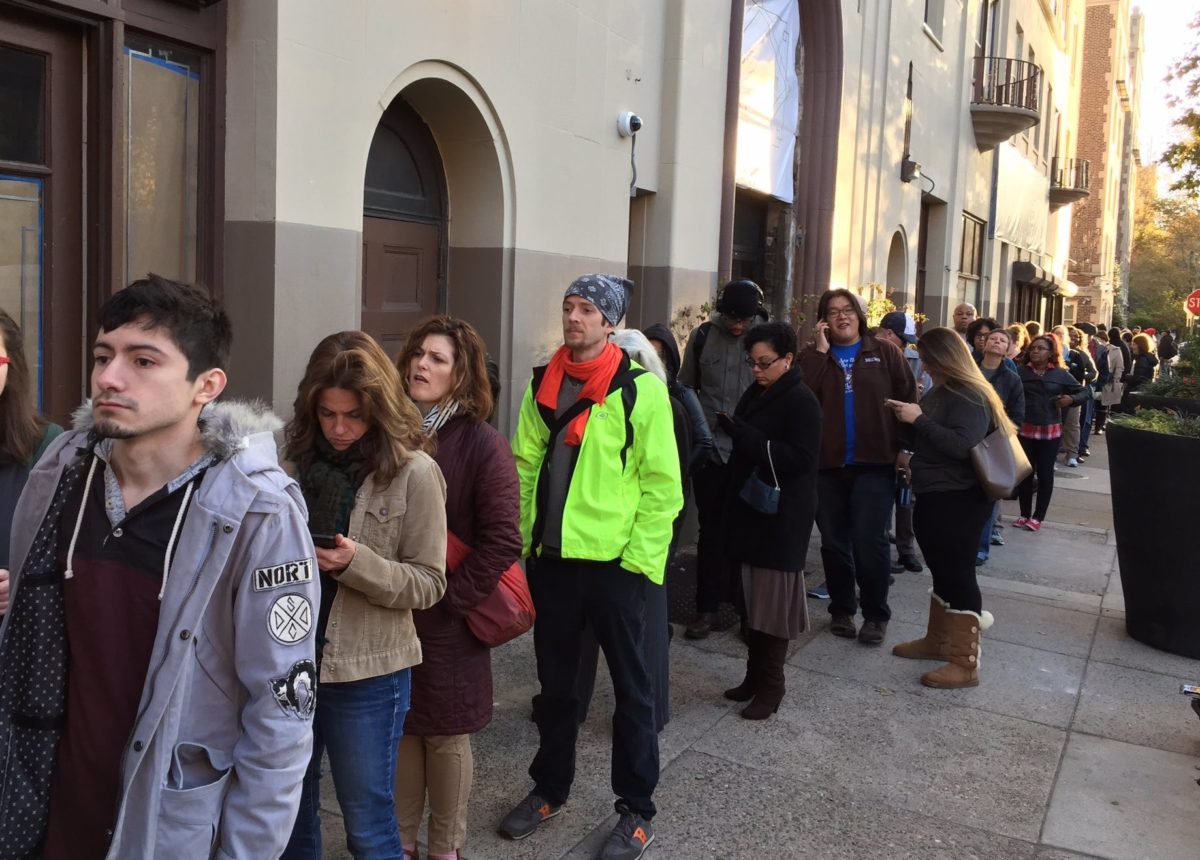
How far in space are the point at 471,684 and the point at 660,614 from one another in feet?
3.96

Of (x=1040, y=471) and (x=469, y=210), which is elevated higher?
(x=469, y=210)

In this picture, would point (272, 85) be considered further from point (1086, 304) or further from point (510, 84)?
point (1086, 304)

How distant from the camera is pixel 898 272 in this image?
1638cm

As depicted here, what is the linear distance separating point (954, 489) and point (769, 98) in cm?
663

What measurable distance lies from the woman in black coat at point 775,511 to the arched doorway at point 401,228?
2.44 meters

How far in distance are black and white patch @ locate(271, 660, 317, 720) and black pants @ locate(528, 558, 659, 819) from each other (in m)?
1.63

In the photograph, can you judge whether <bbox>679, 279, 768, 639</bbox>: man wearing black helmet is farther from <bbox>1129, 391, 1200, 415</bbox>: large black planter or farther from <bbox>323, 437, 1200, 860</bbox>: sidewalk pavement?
<bbox>1129, 391, 1200, 415</bbox>: large black planter

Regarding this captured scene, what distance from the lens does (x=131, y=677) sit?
6.79 feet

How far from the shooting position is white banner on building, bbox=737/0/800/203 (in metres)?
10.5

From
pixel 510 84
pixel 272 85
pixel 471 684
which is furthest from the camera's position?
pixel 510 84

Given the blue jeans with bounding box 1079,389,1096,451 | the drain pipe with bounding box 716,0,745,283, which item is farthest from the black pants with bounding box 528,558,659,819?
Answer: the blue jeans with bounding box 1079,389,1096,451

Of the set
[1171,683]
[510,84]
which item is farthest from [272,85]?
[1171,683]

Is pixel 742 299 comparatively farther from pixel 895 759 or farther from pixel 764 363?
pixel 895 759

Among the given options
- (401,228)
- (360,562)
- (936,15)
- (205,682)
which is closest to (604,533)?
(360,562)
